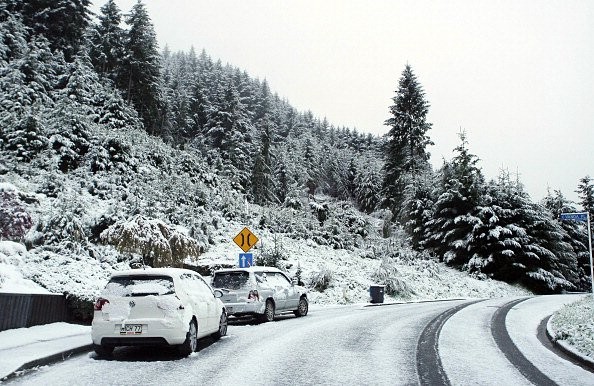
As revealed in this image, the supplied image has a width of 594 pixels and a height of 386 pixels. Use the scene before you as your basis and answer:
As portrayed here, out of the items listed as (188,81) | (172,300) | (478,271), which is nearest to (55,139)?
(172,300)

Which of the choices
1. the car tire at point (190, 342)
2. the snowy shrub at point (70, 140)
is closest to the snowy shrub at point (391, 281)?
the snowy shrub at point (70, 140)

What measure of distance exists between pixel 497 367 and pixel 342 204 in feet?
130

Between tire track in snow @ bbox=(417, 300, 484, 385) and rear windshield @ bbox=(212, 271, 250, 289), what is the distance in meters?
5.67

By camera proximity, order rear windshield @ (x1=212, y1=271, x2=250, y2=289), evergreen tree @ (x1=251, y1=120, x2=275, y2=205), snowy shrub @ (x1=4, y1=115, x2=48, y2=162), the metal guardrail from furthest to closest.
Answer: evergreen tree @ (x1=251, y1=120, x2=275, y2=205)
snowy shrub @ (x1=4, y1=115, x2=48, y2=162)
rear windshield @ (x1=212, y1=271, x2=250, y2=289)
the metal guardrail

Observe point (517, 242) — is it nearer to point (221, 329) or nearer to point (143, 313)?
point (221, 329)

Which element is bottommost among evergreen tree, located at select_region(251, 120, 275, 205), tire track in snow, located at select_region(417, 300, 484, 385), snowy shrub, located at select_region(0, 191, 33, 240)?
tire track in snow, located at select_region(417, 300, 484, 385)

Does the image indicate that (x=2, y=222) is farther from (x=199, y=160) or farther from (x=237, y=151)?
(x=237, y=151)

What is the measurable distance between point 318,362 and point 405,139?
145 feet

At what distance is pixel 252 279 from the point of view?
1523cm

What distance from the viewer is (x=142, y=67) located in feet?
173

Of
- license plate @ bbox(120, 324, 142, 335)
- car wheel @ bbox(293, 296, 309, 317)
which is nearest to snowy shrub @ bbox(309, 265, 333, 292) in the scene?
car wheel @ bbox(293, 296, 309, 317)

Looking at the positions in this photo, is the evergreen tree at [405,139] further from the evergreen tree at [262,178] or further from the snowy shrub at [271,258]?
the snowy shrub at [271,258]

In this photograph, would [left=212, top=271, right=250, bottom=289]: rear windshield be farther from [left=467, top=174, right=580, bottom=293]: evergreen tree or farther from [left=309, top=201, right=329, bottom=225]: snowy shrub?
[left=467, top=174, right=580, bottom=293]: evergreen tree

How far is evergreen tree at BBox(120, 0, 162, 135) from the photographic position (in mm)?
52094
